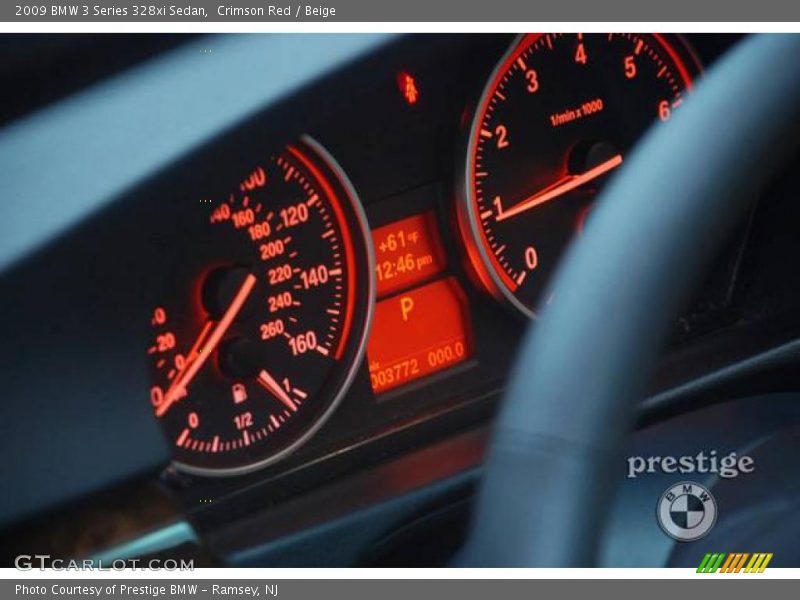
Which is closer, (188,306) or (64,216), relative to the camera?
(64,216)

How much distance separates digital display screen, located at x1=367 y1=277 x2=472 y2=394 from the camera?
194 centimetres

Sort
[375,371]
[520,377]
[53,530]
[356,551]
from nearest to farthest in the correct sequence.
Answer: [520,377] → [53,530] → [356,551] → [375,371]

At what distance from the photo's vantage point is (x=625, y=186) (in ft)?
3.29

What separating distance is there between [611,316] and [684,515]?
0.66 meters

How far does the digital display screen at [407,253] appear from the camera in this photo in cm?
194

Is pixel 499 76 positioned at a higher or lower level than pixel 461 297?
higher

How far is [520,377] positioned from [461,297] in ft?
3.57

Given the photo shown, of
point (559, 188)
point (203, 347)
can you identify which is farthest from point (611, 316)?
point (559, 188)

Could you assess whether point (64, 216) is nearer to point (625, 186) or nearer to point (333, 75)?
point (333, 75)

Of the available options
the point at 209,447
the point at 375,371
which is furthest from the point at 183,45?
the point at 375,371
